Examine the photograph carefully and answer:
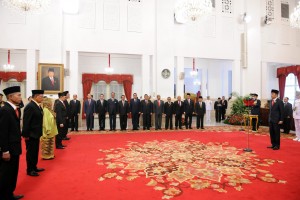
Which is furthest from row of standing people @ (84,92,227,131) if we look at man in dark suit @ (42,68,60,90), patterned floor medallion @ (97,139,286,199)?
patterned floor medallion @ (97,139,286,199)

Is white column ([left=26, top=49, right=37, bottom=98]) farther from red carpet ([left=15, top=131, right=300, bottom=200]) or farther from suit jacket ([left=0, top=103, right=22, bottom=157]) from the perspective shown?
suit jacket ([left=0, top=103, right=22, bottom=157])

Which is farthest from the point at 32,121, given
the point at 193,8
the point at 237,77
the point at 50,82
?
the point at 237,77

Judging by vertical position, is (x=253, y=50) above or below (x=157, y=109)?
above

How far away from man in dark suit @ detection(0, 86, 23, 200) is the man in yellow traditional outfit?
1.85 metres

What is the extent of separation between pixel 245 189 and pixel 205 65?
1431 cm

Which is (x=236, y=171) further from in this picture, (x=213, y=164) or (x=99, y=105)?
(x=99, y=105)

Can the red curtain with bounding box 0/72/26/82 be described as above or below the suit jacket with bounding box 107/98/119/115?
above

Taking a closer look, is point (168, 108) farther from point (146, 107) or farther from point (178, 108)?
point (146, 107)

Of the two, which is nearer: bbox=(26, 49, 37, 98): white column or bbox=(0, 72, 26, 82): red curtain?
bbox=(26, 49, 37, 98): white column

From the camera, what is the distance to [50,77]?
10.1 m

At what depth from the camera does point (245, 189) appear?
334 cm

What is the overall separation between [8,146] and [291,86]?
17.3 m

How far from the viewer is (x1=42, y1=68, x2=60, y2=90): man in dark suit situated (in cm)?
1008

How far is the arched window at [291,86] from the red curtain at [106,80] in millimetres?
10694
